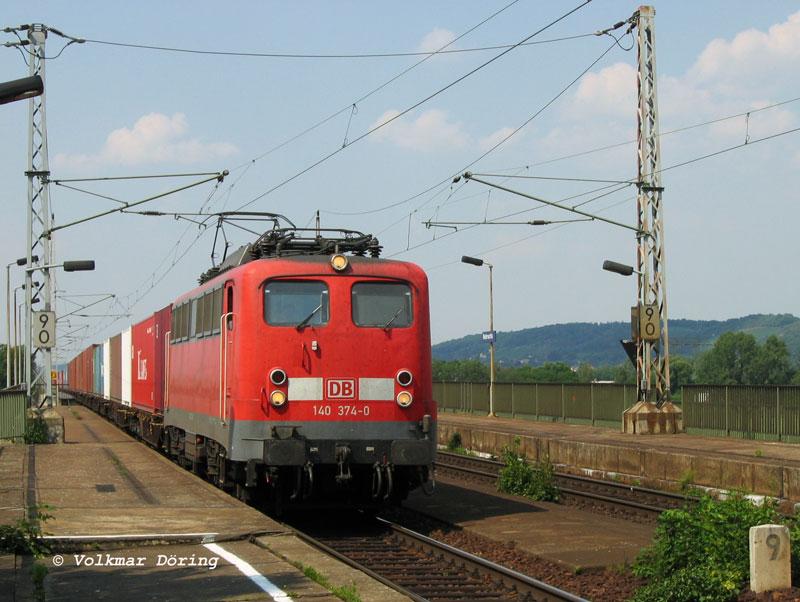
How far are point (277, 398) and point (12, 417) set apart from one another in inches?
603

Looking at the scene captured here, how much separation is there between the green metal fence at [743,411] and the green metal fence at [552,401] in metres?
4.10

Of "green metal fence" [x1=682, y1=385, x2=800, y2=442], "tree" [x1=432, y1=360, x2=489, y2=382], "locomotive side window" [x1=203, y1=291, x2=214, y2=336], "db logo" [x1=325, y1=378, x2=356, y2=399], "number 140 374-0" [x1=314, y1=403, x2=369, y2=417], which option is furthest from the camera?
"tree" [x1=432, y1=360, x2=489, y2=382]

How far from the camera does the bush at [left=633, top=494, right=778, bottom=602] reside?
9.07 metres

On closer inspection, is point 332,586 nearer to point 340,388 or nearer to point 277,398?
point 277,398

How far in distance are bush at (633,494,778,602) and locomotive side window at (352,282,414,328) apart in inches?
185

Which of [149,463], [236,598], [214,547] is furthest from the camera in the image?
[149,463]

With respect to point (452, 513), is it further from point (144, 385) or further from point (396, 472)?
point (144, 385)

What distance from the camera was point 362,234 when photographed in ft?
50.9

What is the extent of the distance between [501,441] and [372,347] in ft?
45.9

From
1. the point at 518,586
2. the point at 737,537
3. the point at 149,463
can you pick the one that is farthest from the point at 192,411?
the point at 737,537

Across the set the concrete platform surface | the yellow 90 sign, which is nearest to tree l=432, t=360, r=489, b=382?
the yellow 90 sign

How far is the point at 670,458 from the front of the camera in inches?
780

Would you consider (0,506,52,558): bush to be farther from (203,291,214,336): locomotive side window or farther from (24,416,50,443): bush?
(24,416,50,443): bush

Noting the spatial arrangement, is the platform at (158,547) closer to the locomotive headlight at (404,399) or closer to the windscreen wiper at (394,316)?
the locomotive headlight at (404,399)
